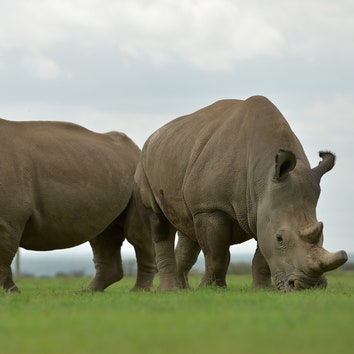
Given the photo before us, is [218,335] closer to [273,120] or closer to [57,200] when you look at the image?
[273,120]

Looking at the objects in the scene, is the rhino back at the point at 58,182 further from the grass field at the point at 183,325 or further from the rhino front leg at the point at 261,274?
the grass field at the point at 183,325

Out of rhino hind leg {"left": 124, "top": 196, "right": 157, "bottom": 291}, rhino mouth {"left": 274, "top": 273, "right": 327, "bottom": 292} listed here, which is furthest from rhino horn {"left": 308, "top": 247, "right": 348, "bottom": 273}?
rhino hind leg {"left": 124, "top": 196, "right": 157, "bottom": 291}

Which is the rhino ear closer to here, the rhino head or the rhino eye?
the rhino head

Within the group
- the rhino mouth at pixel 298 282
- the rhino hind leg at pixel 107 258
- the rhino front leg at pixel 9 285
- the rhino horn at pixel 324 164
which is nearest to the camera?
the rhino mouth at pixel 298 282

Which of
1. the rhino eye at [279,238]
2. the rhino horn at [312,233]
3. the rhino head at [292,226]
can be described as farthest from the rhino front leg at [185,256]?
the rhino horn at [312,233]

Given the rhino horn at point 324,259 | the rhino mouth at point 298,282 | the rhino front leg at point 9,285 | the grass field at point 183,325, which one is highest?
the rhino horn at point 324,259

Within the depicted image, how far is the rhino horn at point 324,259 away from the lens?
34.0ft

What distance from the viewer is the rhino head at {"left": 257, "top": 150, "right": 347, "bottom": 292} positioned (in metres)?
10.9

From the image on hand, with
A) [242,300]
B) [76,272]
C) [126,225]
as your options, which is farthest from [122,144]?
[76,272]

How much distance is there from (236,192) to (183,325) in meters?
5.13

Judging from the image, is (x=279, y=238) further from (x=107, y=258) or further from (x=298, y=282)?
(x=107, y=258)

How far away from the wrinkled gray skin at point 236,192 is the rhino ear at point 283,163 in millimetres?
10

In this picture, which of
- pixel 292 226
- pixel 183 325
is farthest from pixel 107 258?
pixel 183 325

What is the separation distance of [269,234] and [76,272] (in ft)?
76.6
